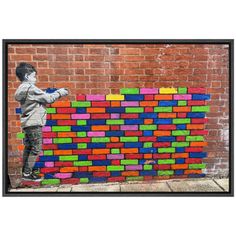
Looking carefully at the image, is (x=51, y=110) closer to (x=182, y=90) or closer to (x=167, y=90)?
(x=167, y=90)

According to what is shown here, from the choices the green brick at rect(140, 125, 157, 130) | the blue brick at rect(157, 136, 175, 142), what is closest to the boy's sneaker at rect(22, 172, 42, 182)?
the green brick at rect(140, 125, 157, 130)

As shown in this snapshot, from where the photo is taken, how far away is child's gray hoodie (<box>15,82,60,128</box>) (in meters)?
4.26

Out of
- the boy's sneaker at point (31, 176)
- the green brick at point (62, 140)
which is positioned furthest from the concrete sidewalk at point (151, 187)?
the green brick at point (62, 140)

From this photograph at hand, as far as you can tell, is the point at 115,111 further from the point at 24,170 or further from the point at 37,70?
the point at 24,170

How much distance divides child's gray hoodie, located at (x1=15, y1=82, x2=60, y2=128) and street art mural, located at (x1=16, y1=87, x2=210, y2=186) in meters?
0.10

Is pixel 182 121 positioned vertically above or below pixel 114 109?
below

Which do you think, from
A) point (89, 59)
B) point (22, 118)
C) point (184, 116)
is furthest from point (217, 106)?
point (22, 118)

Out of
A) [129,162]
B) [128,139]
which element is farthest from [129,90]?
[129,162]

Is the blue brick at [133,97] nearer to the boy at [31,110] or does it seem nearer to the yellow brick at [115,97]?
the yellow brick at [115,97]

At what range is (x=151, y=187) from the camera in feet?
14.3

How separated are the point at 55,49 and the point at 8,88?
2.31ft

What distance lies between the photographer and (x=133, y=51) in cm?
429

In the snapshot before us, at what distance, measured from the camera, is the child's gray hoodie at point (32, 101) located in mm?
4258

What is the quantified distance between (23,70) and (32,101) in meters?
0.37
